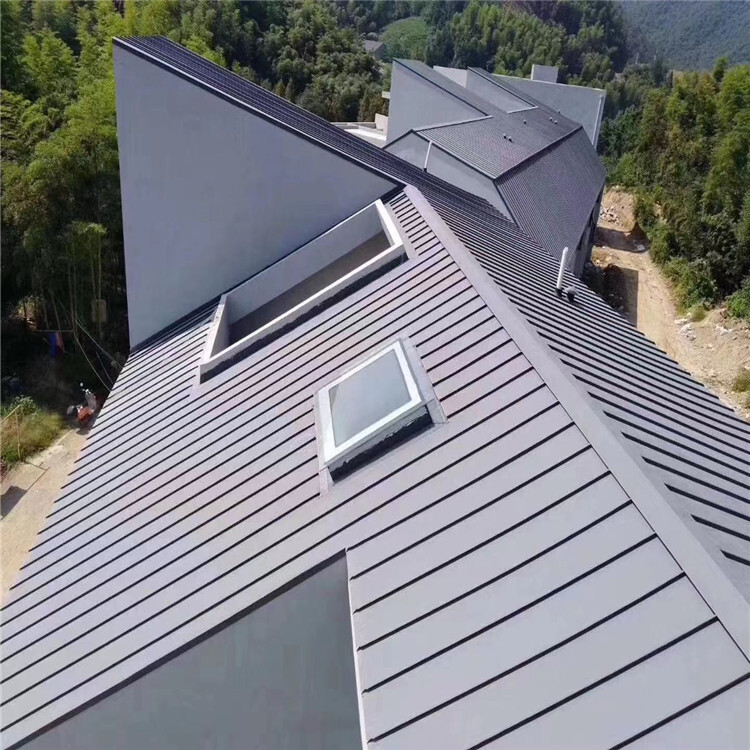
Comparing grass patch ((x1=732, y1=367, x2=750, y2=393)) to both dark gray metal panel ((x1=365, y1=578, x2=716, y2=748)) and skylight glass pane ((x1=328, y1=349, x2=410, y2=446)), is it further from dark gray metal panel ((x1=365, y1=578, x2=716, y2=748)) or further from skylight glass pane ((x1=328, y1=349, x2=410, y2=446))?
dark gray metal panel ((x1=365, y1=578, x2=716, y2=748))

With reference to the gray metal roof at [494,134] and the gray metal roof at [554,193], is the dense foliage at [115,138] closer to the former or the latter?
the gray metal roof at [554,193]

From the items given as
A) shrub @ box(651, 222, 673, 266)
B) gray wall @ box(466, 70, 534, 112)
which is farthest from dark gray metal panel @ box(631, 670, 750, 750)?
gray wall @ box(466, 70, 534, 112)

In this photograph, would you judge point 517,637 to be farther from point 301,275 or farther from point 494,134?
point 494,134

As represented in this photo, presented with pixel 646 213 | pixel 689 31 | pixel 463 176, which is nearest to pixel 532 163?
pixel 463 176

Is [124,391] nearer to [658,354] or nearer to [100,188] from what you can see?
[658,354]

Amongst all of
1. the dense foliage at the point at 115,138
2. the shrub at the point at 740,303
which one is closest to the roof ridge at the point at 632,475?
the dense foliage at the point at 115,138

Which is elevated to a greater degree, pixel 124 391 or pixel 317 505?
pixel 317 505

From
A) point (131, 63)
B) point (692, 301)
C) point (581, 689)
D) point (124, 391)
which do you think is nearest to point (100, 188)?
point (131, 63)
